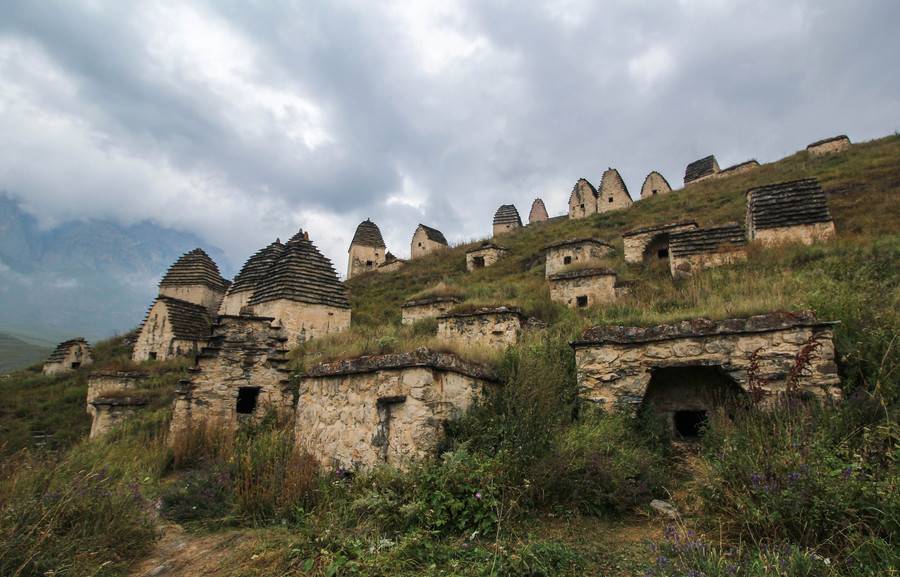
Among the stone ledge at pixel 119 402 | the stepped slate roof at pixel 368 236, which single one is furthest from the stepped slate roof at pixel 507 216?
the stone ledge at pixel 119 402

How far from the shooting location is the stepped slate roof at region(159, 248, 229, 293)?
30172 mm

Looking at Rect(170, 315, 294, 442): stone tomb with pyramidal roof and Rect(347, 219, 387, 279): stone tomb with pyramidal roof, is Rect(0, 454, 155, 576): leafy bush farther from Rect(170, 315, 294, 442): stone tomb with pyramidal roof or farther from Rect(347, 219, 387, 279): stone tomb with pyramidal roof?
Rect(347, 219, 387, 279): stone tomb with pyramidal roof

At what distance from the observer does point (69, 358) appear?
90.3 ft

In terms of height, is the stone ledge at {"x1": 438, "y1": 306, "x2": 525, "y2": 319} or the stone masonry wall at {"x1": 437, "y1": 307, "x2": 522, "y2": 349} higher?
the stone ledge at {"x1": 438, "y1": 306, "x2": 525, "y2": 319}

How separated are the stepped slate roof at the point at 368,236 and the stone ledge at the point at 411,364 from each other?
43057 millimetres

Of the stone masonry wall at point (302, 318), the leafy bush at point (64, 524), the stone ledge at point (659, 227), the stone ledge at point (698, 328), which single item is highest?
the stone ledge at point (659, 227)

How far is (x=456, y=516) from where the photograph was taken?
500cm

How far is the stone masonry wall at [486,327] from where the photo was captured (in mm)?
14812

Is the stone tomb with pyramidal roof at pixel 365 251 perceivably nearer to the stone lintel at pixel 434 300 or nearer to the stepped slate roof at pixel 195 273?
the stepped slate roof at pixel 195 273

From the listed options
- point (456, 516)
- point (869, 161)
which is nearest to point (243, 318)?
point (456, 516)

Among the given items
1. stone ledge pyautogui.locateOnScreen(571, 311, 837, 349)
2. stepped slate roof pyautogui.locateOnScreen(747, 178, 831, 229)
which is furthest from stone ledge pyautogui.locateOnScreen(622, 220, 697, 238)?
stone ledge pyautogui.locateOnScreen(571, 311, 837, 349)

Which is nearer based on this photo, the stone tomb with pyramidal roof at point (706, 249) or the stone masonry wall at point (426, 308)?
the stone tomb with pyramidal roof at point (706, 249)

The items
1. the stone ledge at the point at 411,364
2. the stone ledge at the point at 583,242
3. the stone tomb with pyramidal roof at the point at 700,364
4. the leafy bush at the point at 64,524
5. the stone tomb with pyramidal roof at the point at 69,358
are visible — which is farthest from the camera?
the stone tomb with pyramidal roof at the point at 69,358

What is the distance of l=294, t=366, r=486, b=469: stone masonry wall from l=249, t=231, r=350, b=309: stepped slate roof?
42.1 ft
